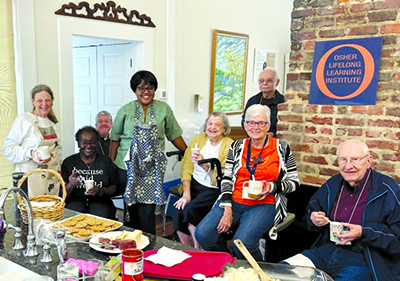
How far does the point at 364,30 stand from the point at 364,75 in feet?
1.01

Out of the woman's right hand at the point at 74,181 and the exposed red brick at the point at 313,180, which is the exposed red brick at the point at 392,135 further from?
the woman's right hand at the point at 74,181

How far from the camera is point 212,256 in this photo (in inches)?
64.6

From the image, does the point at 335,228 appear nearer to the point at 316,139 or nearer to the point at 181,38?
the point at 316,139

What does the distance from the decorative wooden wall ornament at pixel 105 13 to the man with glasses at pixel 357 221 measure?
2.66 metres

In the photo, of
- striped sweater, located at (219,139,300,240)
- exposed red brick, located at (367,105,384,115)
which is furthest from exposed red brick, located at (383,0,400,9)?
striped sweater, located at (219,139,300,240)

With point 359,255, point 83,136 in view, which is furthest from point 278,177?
point 83,136

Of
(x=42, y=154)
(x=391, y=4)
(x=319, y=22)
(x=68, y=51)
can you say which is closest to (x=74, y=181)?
(x=42, y=154)

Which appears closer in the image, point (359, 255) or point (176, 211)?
point (359, 255)

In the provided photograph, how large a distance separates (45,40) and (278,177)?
7.65 ft

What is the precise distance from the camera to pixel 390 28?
258cm

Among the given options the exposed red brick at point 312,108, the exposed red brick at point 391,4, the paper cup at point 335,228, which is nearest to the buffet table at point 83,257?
the paper cup at point 335,228

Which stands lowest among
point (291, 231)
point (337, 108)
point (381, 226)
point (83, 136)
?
point (291, 231)

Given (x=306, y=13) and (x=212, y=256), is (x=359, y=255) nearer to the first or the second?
(x=212, y=256)

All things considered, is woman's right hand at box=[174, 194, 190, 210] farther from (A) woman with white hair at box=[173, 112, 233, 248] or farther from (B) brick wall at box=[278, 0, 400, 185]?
Result: (B) brick wall at box=[278, 0, 400, 185]
